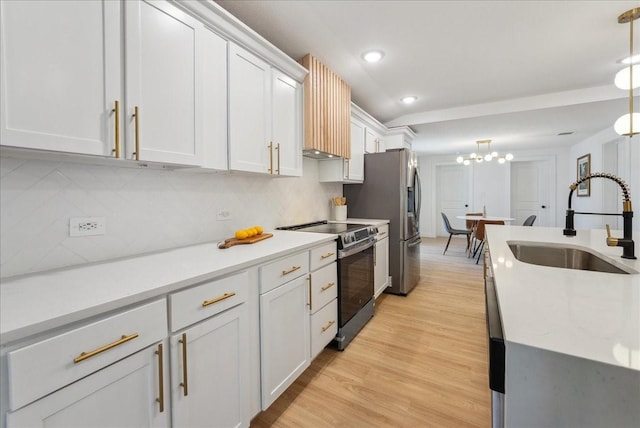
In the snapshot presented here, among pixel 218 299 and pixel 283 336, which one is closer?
pixel 218 299

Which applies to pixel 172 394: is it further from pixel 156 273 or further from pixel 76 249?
pixel 76 249

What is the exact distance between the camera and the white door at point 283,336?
1.45 meters

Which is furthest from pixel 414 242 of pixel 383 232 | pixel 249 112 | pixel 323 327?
pixel 249 112

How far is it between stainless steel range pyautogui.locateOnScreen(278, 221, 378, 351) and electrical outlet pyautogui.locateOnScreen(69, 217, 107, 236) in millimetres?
1399

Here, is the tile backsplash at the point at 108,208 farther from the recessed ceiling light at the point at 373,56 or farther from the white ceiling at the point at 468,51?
the recessed ceiling light at the point at 373,56

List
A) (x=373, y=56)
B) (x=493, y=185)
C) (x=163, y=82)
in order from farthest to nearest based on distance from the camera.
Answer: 1. (x=493, y=185)
2. (x=373, y=56)
3. (x=163, y=82)

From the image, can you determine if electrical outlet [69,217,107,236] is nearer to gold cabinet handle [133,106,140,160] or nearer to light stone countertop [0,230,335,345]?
light stone countertop [0,230,335,345]

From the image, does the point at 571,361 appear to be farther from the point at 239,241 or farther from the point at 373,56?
the point at 373,56

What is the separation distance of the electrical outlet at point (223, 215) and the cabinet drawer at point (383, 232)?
1.64m

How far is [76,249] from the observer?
1262 mm

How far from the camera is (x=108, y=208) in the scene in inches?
53.9

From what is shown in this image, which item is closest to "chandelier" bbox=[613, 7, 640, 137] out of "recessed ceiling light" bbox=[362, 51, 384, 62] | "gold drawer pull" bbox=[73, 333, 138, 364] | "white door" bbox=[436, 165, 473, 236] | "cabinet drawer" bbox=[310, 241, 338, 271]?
"recessed ceiling light" bbox=[362, 51, 384, 62]

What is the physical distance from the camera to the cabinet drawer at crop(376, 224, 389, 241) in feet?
10.2

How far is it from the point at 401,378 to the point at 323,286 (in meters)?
0.79
